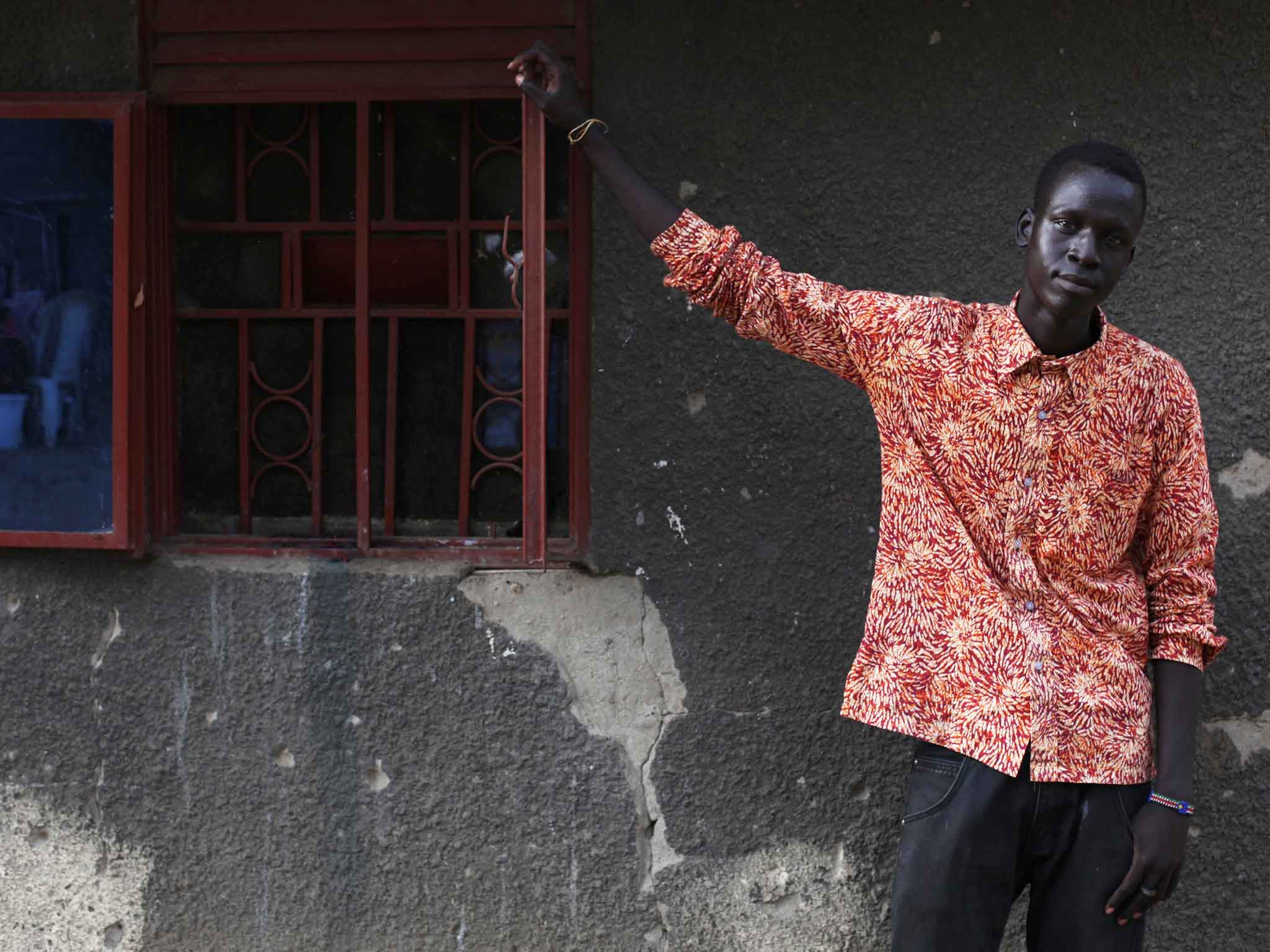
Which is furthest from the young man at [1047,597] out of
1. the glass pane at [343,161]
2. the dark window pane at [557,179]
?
the glass pane at [343,161]

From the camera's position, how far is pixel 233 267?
3010 millimetres

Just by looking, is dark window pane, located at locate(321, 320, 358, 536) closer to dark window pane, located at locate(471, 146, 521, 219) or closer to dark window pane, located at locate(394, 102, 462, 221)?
dark window pane, located at locate(394, 102, 462, 221)

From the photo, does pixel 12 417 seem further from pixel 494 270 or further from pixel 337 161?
pixel 494 270

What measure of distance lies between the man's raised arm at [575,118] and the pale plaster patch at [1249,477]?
136cm

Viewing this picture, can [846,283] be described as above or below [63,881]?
above

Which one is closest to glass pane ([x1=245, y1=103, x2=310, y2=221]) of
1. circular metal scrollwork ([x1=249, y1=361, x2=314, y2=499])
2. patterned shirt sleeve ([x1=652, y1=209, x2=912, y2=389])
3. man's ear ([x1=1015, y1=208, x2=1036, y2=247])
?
circular metal scrollwork ([x1=249, y1=361, x2=314, y2=499])

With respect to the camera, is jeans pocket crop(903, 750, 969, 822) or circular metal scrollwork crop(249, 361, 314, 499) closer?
jeans pocket crop(903, 750, 969, 822)

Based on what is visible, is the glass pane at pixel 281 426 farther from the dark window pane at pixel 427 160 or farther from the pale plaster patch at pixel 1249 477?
the pale plaster patch at pixel 1249 477

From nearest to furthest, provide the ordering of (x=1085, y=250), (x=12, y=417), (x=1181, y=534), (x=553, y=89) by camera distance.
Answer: (x=1085, y=250), (x=1181, y=534), (x=553, y=89), (x=12, y=417)

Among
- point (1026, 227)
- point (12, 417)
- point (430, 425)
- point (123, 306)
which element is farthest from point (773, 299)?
point (12, 417)

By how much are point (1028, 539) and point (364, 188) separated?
1642 mm

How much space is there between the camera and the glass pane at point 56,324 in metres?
2.83

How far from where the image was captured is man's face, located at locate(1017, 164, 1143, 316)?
6.32ft

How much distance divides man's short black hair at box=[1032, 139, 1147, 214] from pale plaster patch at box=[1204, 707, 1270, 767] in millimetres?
1280
